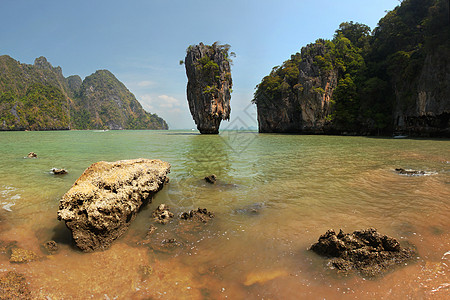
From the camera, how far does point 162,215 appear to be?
4.44 m

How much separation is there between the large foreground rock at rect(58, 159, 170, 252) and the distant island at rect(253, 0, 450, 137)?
35.5 metres

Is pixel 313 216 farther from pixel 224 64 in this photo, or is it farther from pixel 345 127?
pixel 224 64

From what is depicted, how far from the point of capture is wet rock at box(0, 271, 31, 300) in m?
2.30

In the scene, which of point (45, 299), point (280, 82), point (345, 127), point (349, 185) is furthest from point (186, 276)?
point (280, 82)

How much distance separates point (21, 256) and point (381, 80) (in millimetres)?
46912

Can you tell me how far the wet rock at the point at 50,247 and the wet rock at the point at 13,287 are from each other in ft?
1.90

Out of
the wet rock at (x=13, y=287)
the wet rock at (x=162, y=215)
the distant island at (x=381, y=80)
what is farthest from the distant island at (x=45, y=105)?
the wet rock at (x=13, y=287)

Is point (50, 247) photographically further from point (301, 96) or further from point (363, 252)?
A: point (301, 96)

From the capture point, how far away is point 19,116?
8938 centimetres

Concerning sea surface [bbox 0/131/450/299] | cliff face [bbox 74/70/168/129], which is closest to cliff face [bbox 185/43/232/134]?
sea surface [bbox 0/131/450/299]

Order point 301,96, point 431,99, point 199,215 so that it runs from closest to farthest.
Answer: point 199,215 → point 431,99 → point 301,96

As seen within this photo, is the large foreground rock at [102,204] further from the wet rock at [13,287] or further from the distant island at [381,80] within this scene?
the distant island at [381,80]

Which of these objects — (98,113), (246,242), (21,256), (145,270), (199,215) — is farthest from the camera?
(98,113)

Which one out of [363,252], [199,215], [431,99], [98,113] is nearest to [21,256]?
[199,215]
